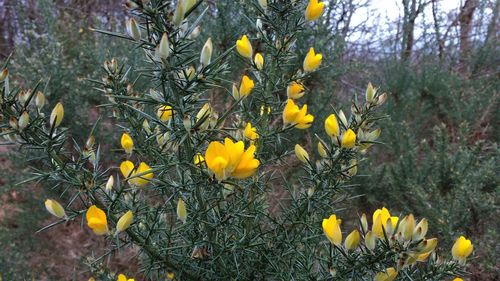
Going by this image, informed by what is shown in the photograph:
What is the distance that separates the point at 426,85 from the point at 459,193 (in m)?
2.13

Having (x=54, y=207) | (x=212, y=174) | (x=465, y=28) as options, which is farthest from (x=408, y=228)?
(x=465, y=28)

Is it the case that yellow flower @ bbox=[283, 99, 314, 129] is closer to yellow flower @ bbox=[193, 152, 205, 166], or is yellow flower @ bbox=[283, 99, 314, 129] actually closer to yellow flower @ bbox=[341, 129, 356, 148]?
yellow flower @ bbox=[341, 129, 356, 148]

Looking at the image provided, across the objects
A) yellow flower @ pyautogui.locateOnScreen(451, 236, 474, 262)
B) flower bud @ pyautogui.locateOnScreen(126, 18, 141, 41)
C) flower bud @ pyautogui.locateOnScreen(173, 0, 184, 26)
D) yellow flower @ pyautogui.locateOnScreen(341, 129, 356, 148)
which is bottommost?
yellow flower @ pyautogui.locateOnScreen(451, 236, 474, 262)

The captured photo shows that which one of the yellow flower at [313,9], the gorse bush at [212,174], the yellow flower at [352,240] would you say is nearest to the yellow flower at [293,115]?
the gorse bush at [212,174]

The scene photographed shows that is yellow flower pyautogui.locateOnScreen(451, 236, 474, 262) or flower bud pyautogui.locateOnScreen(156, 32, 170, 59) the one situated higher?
flower bud pyautogui.locateOnScreen(156, 32, 170, 59)

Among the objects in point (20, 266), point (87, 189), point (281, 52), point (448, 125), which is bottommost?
point (20, 266)

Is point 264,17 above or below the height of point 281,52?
above

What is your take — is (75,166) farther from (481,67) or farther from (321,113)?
(481,67)

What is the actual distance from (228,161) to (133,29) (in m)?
0.31

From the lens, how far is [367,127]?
3.70 ft

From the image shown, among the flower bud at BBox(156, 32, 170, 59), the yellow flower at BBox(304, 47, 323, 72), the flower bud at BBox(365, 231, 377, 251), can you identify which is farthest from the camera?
the yellow flower at BBox(304, 47, 323, 72)

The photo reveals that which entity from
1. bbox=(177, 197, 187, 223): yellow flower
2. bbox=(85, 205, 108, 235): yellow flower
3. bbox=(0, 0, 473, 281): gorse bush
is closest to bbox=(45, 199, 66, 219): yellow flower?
bbox=(0, 0, 473, 281): gorse bush

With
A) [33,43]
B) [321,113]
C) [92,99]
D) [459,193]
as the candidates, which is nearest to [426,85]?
[321,113]

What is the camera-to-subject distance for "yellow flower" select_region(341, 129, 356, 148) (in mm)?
1036
